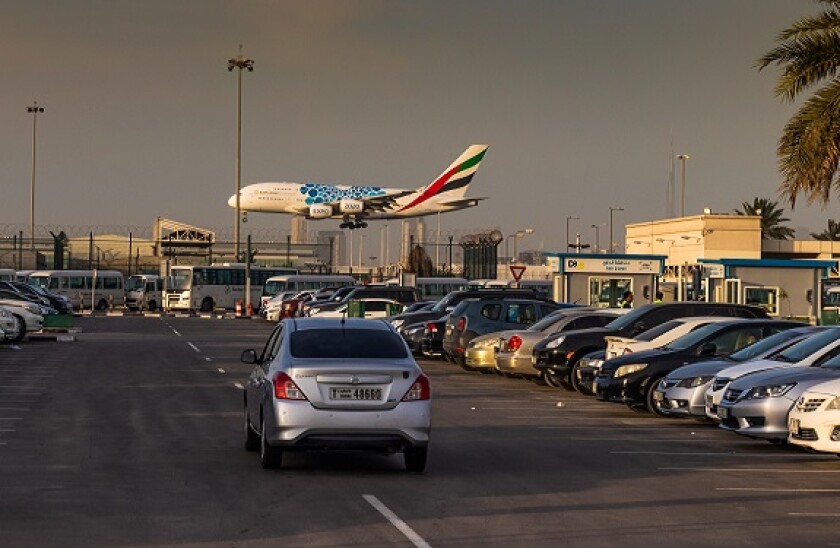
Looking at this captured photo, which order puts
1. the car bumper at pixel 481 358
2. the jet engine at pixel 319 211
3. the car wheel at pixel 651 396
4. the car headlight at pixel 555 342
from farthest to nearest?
the jet engine at pixel 319 211
the car bumper at pixel 481 358
the car headlight at pixel 555 342
the car wheel at pixel 651 396

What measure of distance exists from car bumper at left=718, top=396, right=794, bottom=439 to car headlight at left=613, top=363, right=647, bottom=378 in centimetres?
494

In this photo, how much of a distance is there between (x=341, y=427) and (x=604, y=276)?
46.8 m

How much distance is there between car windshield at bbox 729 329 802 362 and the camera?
22141 millimetres

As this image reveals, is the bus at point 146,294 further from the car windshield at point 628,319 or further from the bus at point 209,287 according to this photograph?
the car windshield at point 628,319

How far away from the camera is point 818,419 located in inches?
658

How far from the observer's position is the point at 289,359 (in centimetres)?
1572

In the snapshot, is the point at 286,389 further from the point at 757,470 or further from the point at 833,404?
the point at 833,404

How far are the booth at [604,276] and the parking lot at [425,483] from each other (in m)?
34.4

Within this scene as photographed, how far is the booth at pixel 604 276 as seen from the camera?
60625 mm

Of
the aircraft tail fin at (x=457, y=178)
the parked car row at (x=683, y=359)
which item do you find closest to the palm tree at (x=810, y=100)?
the parked car row at (x=683, y=359)

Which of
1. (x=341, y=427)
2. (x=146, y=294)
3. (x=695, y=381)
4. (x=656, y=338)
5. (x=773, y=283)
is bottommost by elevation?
(x=341, y=427)

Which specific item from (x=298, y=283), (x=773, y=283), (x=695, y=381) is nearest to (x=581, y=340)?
(x=695, y=381)

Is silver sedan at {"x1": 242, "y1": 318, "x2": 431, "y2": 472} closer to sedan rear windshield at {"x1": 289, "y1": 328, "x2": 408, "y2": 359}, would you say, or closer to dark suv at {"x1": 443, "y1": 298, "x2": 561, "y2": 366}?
sedan rear windshield at {"x1": 289, "y1": 328, "x2": 408, "y2": 359}

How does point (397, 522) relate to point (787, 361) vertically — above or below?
below
